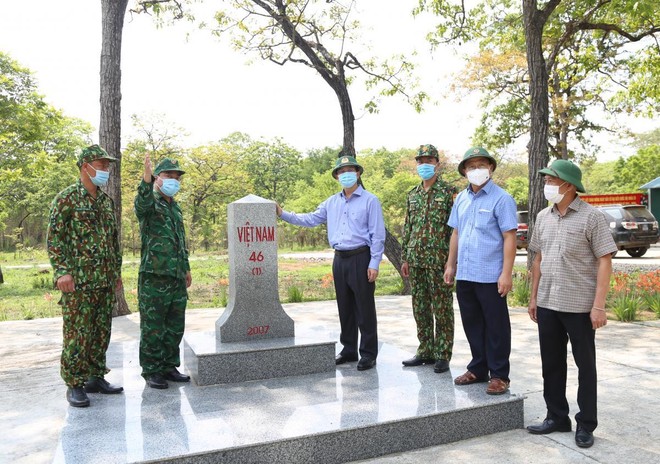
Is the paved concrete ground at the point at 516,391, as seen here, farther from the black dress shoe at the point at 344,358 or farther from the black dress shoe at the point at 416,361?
the black dress shoe at the point at 344,358

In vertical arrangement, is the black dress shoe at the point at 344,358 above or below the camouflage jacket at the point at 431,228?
below

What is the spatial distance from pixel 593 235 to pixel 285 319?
2.98 metres

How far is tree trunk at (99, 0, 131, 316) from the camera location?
9.68m

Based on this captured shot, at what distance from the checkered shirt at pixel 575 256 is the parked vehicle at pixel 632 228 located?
16447 mm

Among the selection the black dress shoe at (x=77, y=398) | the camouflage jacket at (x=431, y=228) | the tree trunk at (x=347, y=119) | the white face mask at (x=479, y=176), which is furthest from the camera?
the tree trunk at (x=347, y=119)

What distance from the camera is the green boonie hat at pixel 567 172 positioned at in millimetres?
3672

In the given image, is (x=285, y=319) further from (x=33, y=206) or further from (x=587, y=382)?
(x=33, y=206)

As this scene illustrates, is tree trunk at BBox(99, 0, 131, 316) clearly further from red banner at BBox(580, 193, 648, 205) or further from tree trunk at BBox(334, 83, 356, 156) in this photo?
red banner at BBox(580, 193, 648, 205)

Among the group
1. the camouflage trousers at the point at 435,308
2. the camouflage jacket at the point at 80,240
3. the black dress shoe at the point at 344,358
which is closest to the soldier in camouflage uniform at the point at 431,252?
the camouflage trousers at the point at 435,308

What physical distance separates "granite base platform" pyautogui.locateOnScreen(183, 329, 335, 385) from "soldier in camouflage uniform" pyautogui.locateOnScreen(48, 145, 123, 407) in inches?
33.9

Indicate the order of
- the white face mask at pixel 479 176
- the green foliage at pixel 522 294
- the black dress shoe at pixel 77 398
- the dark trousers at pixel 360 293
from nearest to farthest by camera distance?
the black dress shoe at pixel 77 398 < the white face mask at pixel 479 176 < the dark trousers at pixel 360 293 < the green foliage at pixel 522 294

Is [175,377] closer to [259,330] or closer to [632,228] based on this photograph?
[259,330]

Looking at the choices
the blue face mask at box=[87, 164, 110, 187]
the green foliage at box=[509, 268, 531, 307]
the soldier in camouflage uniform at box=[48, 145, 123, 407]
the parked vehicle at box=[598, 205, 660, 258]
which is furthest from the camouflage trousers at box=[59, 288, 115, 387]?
the parked vehicle at box=[598, 205, 660, 258]

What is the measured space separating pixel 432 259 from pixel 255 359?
1.78 m
